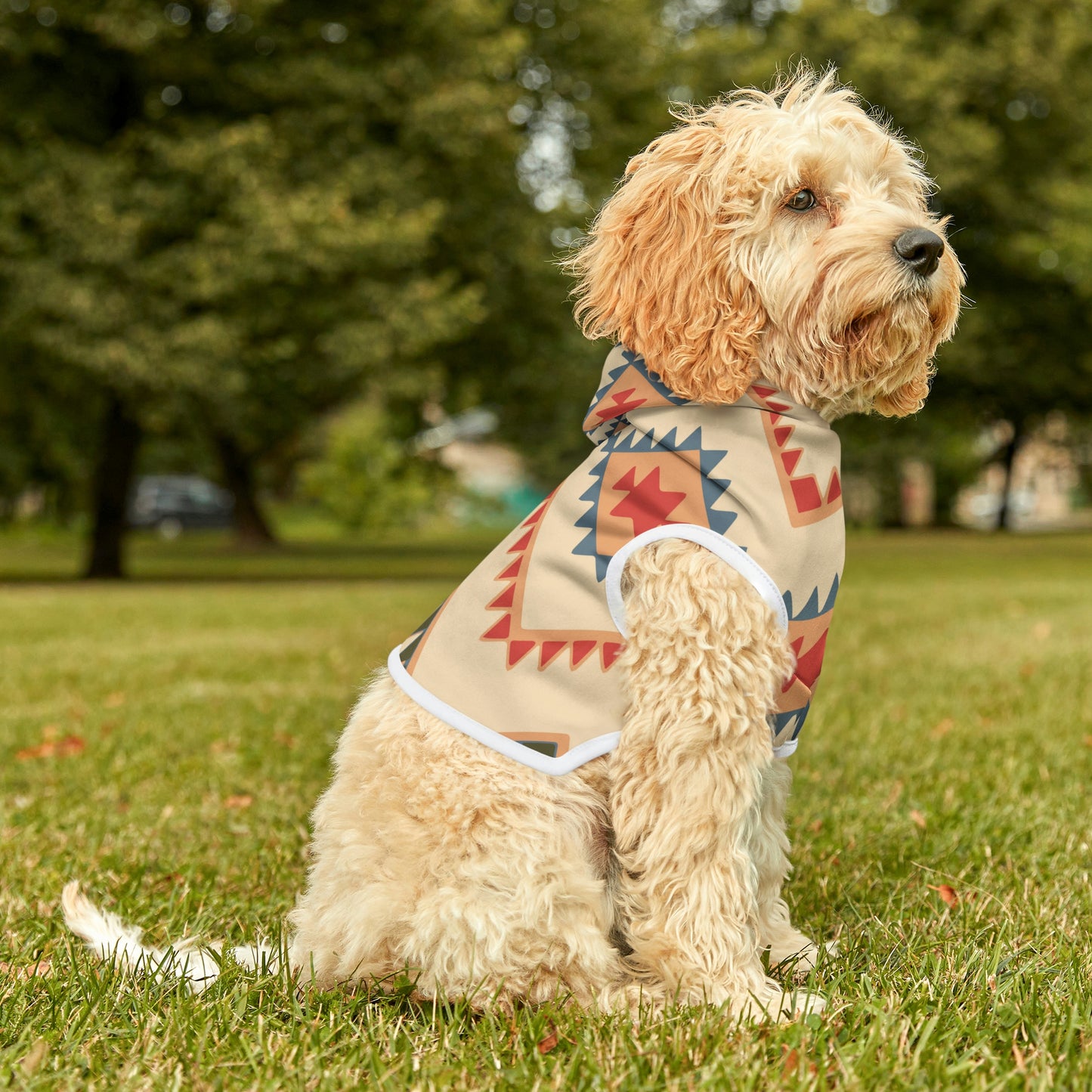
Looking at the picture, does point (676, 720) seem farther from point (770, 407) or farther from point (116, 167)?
point (116, 167)

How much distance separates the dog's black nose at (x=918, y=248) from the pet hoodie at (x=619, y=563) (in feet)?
1.43

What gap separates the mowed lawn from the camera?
2479 mm

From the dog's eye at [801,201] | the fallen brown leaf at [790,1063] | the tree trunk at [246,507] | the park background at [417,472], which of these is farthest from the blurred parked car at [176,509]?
the fallen brown leaf at [790,1063]

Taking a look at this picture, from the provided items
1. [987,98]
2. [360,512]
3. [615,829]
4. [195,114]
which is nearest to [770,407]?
[615,829]

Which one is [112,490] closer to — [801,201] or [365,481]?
[801,201]

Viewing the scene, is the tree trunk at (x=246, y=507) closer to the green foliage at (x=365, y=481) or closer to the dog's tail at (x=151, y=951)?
the green foliage at (x=365, y=481)

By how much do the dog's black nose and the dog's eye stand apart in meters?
0.24

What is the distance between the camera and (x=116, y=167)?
16016 mm

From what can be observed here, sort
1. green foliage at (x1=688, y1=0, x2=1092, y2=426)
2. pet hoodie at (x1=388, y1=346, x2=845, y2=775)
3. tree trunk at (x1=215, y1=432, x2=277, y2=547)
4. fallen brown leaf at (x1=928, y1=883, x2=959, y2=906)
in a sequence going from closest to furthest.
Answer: pet hoodie at (x1=388, y1=346, x2=845, y2=775) → fallen brown leaf at (x1=928, y1=883, x2=959, y2=906) → green foliage at (x1=688, y1=0, x2=1092, y2=426) → tree trunk at (x1=215, y1=432, x2=277, y2=547)

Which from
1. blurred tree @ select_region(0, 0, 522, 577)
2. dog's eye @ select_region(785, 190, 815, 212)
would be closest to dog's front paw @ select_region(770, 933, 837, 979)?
dog's eye @ select_region(785, 190, 815, 212)

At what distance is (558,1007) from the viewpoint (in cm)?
271

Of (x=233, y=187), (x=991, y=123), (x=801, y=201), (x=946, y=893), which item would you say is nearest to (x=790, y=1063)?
(x=946, y=893)

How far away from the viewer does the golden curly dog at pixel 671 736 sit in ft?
8.82

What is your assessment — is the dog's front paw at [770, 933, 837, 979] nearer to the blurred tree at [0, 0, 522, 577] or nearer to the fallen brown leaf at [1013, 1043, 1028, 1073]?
the fallen brown leaf at [1013, 1043, 1028, 1073]
